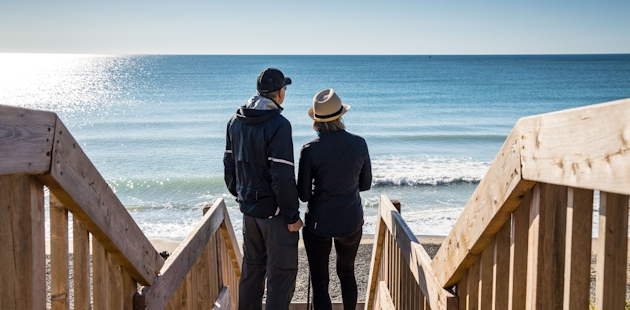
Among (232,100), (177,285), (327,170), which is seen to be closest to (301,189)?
(327,170)

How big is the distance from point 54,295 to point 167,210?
40.5 feet

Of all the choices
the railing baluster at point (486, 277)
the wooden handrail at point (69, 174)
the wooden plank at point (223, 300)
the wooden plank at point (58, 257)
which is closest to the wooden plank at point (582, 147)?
the railing baluster at point (486, 277)

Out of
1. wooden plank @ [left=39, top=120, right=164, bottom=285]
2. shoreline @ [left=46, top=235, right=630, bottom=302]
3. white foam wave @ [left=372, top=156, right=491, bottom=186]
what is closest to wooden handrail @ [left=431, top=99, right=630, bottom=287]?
wooden plank @ [left=39, top=120, right=164, bottom=285]

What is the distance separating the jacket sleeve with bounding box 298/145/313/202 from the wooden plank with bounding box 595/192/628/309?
263cm

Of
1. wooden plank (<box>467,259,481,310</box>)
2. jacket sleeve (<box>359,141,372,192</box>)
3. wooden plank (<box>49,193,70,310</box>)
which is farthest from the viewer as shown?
jacket sleeve (<box>359,141,372,192</box>)

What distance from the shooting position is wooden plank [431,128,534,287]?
5.96 feet

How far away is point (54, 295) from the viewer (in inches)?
75.0

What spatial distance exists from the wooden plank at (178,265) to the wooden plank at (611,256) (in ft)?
6.22

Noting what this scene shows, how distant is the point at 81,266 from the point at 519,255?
1.56 metres

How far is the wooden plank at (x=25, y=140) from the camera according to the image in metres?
1.50

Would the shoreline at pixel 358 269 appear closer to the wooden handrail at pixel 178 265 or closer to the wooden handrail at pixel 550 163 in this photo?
the wooden handrail at pixel 178 265

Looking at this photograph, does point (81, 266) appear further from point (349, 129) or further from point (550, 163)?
point (349, 129)

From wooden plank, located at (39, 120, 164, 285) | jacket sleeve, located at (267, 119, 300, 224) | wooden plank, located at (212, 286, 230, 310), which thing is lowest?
wooden plank, located at (212, 286, 230, 310)

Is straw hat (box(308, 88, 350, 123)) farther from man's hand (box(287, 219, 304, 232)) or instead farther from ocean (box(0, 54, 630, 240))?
ocean (box(0, 54, 630, 240))
